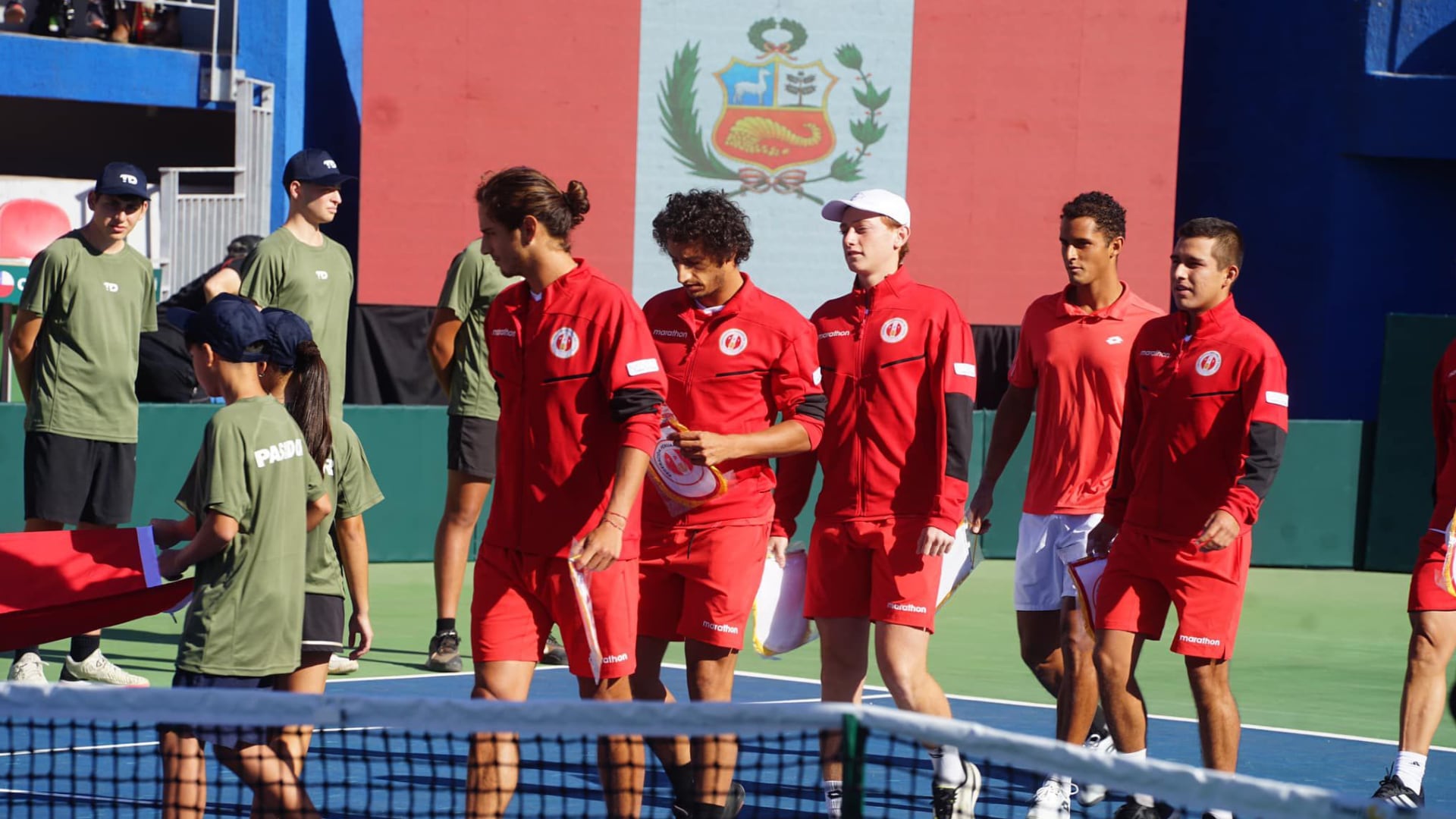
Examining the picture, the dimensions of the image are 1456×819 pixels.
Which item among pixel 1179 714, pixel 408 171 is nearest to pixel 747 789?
pixel 1179 714

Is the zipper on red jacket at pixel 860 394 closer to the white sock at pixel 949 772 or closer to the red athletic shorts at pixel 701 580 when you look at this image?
the red athletic shorts at pixel 701 580

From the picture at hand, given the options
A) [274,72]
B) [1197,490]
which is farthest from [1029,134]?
[1197,490]

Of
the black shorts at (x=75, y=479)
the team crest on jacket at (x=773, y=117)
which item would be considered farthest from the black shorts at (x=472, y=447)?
the team crest on jacket at (x=773, y=117)

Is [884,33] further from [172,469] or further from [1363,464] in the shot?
[172,469]

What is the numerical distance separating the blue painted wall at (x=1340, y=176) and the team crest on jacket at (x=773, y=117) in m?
5.42

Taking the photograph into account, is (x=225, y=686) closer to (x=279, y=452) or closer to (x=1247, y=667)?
(x=279, y=452)

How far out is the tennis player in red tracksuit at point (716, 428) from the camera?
6117mm

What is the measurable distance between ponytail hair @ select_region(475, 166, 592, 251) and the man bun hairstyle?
2.17 m

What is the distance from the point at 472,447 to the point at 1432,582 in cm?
451

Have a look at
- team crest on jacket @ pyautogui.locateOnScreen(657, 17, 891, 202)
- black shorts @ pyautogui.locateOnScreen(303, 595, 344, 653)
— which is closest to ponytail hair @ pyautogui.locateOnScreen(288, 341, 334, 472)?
black shorts @ pyautogui.locateOnScreen(303, 595, 344, 653)

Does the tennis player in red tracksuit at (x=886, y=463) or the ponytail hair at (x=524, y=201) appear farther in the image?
the tennis player in red tracksuit at (x=886, y=463)

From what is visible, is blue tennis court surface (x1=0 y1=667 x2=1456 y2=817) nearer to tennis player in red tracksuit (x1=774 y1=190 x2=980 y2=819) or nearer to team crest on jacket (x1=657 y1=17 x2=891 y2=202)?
tennis player in red tracksuit (x1=774 y1=190 x2=980 y2=819)

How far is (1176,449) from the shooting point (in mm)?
6230

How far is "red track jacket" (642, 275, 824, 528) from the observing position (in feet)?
20.3
